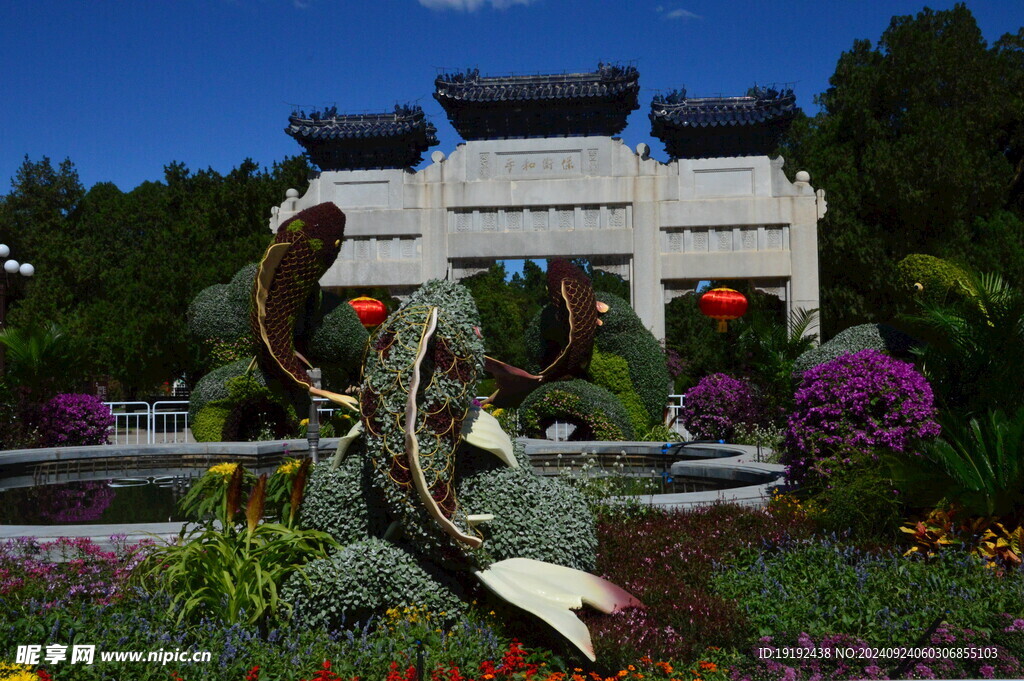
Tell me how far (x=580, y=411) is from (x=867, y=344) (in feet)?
14.2

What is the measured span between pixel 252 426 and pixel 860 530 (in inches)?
399

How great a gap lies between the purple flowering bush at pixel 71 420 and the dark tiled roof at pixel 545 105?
1079 centimetres

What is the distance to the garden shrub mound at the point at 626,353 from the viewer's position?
13250 mm

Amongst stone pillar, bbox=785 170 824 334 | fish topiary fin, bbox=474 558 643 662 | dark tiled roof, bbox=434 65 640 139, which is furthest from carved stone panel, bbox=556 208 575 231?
fish topiary fin, bbox=474 558 643 662

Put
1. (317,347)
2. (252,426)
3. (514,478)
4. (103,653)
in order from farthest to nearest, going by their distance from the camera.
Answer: (317,347)
(252,426)
(514,478)
(103,653)

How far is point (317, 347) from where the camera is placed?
14438 millimetres

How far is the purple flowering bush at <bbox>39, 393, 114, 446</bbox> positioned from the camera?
1218cm

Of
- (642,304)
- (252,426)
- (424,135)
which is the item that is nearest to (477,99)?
(424,135)

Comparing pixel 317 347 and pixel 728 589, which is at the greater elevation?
pixel 317 347

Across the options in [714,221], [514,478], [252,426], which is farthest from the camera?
[714,221]

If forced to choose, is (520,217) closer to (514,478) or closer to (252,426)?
(252,426)

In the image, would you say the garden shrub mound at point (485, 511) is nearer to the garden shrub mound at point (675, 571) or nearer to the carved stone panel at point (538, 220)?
the garden shrub mound at point (675, 571)

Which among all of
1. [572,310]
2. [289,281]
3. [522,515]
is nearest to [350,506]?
[522,515]

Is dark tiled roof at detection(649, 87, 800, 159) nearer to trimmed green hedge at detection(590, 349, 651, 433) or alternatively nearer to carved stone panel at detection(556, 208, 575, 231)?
carved stone panel at detection(556, 208, 575, 231)
